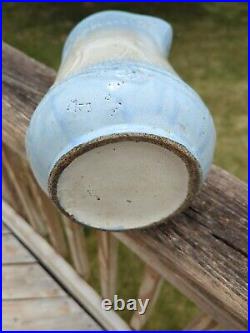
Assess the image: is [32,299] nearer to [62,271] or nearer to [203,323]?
[62,271]

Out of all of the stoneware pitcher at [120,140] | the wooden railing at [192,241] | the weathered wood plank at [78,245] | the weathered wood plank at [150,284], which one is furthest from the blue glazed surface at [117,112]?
the weathered wood plank at [78,245]

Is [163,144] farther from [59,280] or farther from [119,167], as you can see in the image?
[59,280]

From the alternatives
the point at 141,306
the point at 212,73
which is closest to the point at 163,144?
the point at 141,306

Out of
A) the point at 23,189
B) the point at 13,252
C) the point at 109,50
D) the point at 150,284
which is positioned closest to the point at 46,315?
the point at 13,252

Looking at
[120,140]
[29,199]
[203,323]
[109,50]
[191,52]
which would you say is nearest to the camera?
[120,140]

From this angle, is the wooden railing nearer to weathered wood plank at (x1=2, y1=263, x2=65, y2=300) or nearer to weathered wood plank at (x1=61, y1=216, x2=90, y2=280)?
weathered wood plank at (x1=61, y1=216, x2=90, y2=280)
